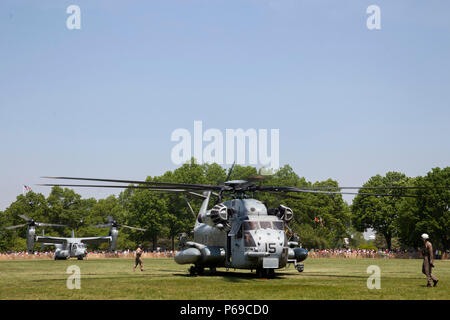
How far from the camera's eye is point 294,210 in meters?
A: 104

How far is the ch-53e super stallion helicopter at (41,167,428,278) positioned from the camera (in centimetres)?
2555

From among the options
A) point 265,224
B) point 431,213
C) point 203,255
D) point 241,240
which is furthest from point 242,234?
point 431,213

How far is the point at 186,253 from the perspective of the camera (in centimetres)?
3028

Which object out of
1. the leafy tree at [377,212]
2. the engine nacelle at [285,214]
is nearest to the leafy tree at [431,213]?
the leafy tree at [377,212]

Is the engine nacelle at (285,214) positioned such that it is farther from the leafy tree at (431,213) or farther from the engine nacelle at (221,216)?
the leafy tree at (431,213)

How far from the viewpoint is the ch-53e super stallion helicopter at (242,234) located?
2555 cm

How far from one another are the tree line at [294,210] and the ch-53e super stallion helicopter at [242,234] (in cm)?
5249

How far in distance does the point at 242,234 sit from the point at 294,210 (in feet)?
258

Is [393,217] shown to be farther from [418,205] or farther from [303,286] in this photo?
[303,286]

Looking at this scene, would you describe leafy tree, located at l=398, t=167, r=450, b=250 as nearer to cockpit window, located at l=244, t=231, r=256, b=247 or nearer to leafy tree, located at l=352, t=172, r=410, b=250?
leafy tree, located at l=352, t=172, r=410, b=250

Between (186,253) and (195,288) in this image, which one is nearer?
(195,288)

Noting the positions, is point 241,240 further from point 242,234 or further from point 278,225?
point 278,225

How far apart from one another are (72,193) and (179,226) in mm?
40429
